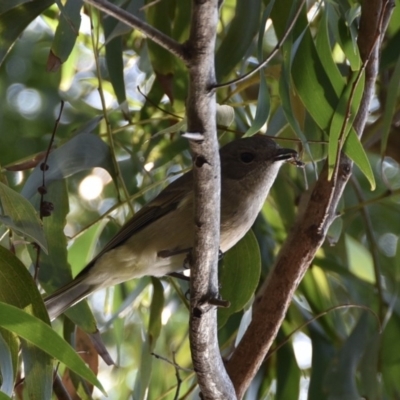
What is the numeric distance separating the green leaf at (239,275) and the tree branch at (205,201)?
0.39 m

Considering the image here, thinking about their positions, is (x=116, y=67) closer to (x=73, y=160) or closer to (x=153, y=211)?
(x=73, y=160)

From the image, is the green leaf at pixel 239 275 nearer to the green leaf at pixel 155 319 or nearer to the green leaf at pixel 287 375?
the green leaf at pixel 155 319

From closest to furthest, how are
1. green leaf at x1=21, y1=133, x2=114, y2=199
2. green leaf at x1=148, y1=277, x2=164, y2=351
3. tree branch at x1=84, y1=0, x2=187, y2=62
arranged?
tree branch at x1=84, y1=0, x2=187, y2=62 → green leaf at x1=21, y1=133, x2=114, y2=199 → green leaf at x1=148, y1=277, x2=164, y2=351

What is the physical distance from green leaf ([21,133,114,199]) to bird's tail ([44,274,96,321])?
1.12ft

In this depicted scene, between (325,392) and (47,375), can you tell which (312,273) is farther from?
(47,375)

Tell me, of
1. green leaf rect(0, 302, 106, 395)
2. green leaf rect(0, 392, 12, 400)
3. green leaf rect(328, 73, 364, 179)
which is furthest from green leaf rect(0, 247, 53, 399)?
green leaf rect(328, 73, 364, 179)

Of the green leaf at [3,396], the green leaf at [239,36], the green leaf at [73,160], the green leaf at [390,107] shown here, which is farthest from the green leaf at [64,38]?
the green leaf at [3,396]

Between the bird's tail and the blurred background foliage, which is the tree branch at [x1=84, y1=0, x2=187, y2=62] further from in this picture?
the bird's tail

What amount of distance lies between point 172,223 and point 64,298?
1.29ft

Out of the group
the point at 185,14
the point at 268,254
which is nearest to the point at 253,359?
the point at 268,254

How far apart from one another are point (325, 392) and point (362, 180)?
1150mm

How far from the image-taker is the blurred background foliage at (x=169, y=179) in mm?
1975

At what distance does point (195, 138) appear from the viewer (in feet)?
4.59

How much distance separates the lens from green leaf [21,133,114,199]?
2186mm
